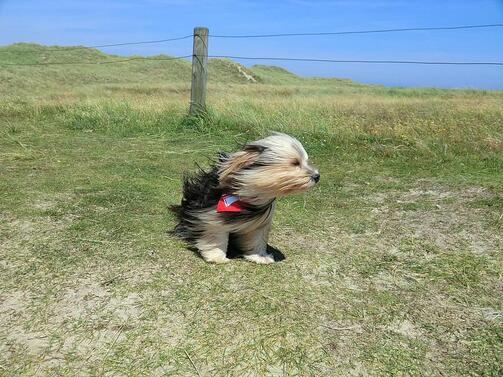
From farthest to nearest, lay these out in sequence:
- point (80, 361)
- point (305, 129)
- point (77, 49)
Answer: point (77, 49)
point (305, 129)
point (80, 361)

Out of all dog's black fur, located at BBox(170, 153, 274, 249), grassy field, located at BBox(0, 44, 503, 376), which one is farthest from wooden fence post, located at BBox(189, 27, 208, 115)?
dog's black fur, located at BBox(170, 153, 274, 249)

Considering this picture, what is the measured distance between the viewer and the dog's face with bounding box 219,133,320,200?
3.09 m

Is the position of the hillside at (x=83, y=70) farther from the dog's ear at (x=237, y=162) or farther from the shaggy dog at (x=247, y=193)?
the dog's ear at (x=237, y=162)

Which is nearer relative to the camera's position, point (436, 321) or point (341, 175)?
point (436, 321)

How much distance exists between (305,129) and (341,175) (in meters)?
2.18

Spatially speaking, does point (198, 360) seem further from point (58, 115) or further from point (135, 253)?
point (58, 115)

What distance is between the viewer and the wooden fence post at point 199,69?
8453mm

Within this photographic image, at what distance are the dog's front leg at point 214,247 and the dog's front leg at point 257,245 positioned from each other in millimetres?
144

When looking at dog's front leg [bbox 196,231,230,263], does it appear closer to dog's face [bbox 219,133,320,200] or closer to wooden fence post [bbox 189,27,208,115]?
dog's face [bbox 219,133,320,200]

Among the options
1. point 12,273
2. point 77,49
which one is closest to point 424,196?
point 12,273

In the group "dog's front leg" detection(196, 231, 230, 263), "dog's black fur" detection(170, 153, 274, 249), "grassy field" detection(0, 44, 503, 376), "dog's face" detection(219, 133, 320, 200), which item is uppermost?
"dog's face" detection(219, 133, 320, 200)

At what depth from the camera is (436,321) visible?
8.82 ft

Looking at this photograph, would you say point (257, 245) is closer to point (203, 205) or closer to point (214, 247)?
point (214, 247)

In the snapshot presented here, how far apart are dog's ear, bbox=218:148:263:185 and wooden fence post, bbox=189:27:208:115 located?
549cm
